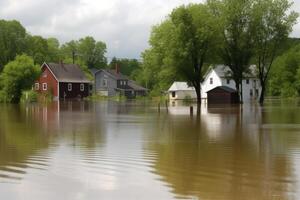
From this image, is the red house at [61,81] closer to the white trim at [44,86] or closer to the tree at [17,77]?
the white trim at [44,86]

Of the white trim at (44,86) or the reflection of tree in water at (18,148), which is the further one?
the white trim at (44,86)

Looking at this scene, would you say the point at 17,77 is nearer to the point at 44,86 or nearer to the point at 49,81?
the point at 49,81

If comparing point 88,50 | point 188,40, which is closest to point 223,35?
point 188,40

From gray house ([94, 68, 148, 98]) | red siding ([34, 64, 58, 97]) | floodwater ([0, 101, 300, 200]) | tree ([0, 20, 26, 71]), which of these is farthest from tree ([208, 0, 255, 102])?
gray house ([94, 68, 148, 98])

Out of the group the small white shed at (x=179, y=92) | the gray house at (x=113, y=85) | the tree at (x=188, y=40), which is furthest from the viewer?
the gray house at (x=113, y=85)

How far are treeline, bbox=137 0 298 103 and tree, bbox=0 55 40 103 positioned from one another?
982 inches

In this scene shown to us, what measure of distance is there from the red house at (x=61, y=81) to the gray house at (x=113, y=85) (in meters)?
18.1

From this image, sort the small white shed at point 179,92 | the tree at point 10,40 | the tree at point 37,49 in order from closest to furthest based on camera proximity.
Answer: the small white shed at point 179,92 → the tree at point 10,40 → the tree at point 37,49

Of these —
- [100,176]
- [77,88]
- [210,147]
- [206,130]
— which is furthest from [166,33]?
[100,176]

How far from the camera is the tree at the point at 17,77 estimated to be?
86.6 m

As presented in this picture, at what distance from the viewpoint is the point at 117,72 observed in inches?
5315

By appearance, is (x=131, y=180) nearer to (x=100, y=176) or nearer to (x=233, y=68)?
(x=100, y=176)

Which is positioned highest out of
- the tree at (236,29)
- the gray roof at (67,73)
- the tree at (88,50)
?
the tree at (88,50)

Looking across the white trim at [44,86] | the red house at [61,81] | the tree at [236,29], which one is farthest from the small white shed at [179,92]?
the tree at [236,29]
